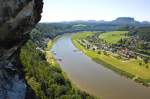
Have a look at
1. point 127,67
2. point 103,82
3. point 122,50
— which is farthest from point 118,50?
point 103,82

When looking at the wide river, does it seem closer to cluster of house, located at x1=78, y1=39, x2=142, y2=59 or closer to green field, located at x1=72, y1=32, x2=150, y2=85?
green field, located at x1=72, y1=32, x2=150, y2=85

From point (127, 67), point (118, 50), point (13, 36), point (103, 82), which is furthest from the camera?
point (118, 50)

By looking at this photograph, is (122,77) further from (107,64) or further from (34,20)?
(34,20)

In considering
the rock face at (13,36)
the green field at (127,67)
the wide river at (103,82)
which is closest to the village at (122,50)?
the green field at (127,67)

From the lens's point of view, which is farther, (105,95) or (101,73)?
(101,73)

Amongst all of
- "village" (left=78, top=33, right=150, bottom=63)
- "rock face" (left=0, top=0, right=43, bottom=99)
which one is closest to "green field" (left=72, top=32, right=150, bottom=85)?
"village" (left=78, top=33, right=150, bottom=63)

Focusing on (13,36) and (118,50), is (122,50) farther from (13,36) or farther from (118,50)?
(13,36)

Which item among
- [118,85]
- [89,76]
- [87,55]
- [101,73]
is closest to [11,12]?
[118,85]

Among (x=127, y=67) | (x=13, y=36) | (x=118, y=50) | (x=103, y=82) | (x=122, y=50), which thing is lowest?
(x=118, y=50)
